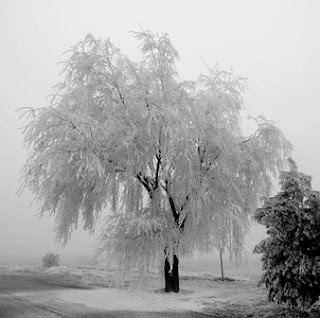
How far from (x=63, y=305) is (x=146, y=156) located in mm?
6297

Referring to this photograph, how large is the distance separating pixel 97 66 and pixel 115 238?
711cm

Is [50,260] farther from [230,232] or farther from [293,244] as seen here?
[293,244]

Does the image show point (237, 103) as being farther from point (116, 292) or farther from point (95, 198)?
point (116, 292)

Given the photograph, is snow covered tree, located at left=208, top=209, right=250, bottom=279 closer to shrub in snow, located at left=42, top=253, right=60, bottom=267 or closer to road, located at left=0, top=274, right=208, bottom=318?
road, located at left=0, top=274, right=208, bottom=318

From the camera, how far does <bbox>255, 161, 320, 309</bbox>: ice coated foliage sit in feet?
32.1

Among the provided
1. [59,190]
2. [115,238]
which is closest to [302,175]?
[115,238]

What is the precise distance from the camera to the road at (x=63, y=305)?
11125 millimetres

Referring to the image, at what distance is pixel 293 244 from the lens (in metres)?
10.0

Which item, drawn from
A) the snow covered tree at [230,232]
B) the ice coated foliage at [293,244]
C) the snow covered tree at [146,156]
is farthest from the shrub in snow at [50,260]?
the ice coated foliage at [293,244]

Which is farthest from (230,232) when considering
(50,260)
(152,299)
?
(50,260)

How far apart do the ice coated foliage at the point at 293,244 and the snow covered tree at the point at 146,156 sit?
4.35 m

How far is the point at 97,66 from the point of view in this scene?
15344 mm

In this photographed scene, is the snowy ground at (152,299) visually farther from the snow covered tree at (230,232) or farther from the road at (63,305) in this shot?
the snow covered tree at (230,232)

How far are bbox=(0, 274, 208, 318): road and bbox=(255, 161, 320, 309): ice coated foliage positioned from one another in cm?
264
